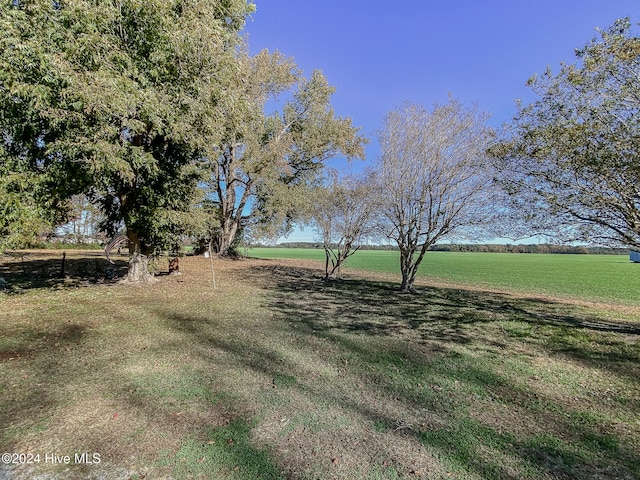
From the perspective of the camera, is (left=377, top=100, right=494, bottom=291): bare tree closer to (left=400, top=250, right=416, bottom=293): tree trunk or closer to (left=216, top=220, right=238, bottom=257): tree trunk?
(left=400, top=250, right=416, bottom=293): tree trunk

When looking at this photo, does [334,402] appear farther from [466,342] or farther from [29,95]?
[29,95]

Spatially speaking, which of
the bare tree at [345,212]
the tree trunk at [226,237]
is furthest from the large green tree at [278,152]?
the bare tree at [345,212]

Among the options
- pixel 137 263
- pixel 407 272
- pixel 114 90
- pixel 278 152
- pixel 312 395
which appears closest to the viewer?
pixel 312 395

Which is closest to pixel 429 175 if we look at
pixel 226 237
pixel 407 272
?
pixel 407 272

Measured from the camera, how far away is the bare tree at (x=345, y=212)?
41.3ft

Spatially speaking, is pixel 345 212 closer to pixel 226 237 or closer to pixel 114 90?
pixel 114 90

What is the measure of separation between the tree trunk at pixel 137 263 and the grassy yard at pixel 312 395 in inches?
131

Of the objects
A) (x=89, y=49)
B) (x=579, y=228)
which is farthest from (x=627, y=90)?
(x=89, y=49)

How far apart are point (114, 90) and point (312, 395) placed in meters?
7.37

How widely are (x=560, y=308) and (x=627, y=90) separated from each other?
20.6 feet

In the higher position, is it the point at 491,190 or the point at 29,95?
the point at 29,95

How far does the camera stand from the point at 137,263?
10.7m

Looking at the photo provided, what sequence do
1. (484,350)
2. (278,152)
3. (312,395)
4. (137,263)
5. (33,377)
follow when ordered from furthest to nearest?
(278,152) → (137,263) → (484,350) → (33,377) → (312,395)

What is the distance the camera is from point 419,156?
411 inches
